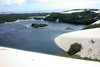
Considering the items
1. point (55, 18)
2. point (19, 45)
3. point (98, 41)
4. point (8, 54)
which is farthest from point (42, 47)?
point (55, 18)

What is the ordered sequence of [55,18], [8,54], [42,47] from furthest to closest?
[55,18] < [42,47] < [8,54]

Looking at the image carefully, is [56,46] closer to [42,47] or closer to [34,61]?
[42,47]

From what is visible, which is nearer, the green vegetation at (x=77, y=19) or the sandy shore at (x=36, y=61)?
the sandy shore at (x=36, y=61)

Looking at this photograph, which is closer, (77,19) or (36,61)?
(36,61)

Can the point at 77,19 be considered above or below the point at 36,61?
below

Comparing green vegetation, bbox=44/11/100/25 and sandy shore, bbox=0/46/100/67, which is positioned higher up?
sandy shore, bbox=0/46/100/67

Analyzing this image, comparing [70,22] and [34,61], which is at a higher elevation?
[34,61]

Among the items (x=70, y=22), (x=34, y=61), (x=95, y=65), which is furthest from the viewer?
(x=70, y=22)

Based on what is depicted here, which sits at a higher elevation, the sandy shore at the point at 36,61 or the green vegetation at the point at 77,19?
the sandy shore at the point at 36,61

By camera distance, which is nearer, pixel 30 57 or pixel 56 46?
pixel 30 57

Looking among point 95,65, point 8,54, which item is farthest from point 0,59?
point 95,65

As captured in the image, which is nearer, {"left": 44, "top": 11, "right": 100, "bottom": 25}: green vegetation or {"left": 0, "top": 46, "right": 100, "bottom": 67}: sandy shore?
{"left": 0, "top": 46, "right": 100, "bottom": 67}: sandy shore
